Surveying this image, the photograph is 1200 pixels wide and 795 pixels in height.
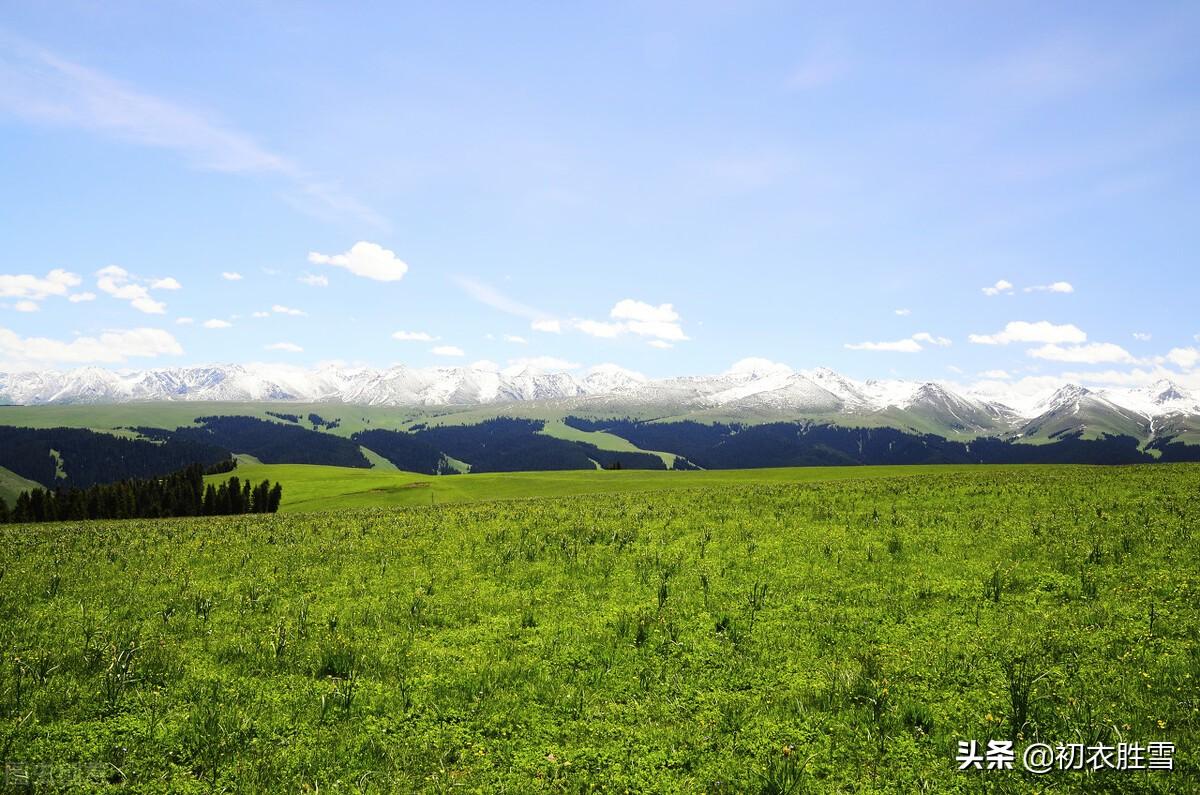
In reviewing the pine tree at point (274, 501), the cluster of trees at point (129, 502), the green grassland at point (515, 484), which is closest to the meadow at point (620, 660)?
the green grassland at point (515, 484)

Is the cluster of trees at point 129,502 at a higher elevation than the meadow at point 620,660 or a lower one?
lower

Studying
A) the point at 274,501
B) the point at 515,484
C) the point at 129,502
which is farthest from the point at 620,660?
the point at 129,502

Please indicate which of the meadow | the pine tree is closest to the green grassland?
the pine tree

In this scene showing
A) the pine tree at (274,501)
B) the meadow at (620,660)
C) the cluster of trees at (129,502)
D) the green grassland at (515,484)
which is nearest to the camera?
the meadow at (620,660)

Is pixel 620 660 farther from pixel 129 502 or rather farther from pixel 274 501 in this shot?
pixel 129 502

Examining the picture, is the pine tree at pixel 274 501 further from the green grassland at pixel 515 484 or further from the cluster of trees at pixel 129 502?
the cluster of trees at pixel 129 502

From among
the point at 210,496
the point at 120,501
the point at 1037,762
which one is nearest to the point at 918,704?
the point at 1037,762

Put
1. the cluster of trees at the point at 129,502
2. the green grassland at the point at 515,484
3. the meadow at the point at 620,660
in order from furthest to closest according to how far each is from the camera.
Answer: the cluster of trees at the point at 129,502
the green grassland at the point at 515,484
the meadow at the point at 620,660

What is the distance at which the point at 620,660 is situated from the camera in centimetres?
1209

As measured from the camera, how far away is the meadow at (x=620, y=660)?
841 cm

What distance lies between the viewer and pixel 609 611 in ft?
48.0

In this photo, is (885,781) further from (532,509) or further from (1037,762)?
(532,509)

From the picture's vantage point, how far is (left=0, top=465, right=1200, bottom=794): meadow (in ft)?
27.6

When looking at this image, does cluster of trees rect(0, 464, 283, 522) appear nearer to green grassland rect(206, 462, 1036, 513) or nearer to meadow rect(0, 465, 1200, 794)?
green grassland rect(206, 462, 1036, 513)
